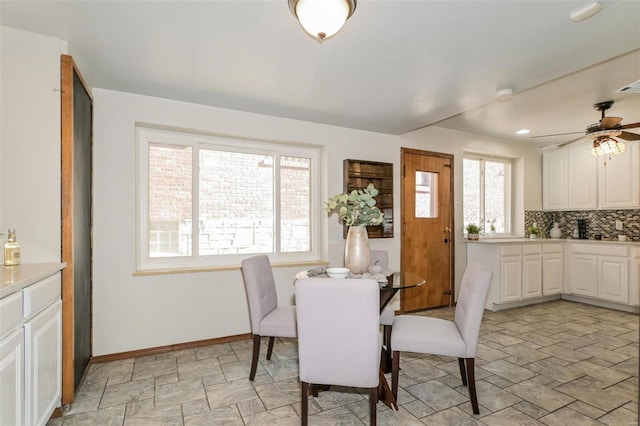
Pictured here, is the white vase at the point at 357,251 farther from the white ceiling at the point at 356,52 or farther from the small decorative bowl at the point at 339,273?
the white ceiling at the point at 356,52

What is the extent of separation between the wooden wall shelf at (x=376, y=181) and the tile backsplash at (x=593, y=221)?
267cm

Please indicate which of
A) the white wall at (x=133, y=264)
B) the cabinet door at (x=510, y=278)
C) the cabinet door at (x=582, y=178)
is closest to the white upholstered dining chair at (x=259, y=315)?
the white wall at (x=133, y=264)

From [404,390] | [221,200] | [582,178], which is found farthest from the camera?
[582,178]

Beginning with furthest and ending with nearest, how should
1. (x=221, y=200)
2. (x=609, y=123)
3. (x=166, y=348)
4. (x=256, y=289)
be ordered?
(x=221, y=200)
(x=609, y=123)
(x=166, y=348)
(x=256, y=289)

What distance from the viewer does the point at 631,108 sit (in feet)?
11.5

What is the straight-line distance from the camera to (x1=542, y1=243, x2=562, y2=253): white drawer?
4.71m

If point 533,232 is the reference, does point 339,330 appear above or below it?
below

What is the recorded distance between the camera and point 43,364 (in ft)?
5.61

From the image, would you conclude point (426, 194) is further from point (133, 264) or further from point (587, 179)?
point (133, 264)

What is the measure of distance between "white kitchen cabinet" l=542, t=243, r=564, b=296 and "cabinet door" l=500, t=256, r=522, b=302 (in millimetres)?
538

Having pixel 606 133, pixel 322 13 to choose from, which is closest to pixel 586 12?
pixel 322 13

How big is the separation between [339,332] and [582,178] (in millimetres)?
5061

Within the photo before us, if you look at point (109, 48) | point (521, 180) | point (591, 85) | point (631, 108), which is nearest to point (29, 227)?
point (109, 48)

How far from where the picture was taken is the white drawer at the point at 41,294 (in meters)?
1.53
